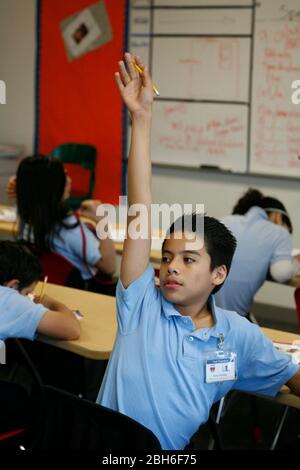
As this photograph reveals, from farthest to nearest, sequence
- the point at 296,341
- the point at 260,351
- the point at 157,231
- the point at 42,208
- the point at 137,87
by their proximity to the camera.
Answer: the point at 157,231 → the point at 42,208 → the point at 296,341 → the point at 260,351 → the point at 137,87

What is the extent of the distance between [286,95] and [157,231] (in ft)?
5.38

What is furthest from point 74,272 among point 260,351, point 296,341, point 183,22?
point 183,22

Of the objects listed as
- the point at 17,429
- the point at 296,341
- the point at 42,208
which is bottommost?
the point at 17,429

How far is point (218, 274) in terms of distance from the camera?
7.24 ft

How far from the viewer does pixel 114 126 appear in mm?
6410

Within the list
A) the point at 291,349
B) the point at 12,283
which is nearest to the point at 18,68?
the point at 12,283

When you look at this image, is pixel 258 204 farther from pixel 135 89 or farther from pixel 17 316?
pixel 135 89

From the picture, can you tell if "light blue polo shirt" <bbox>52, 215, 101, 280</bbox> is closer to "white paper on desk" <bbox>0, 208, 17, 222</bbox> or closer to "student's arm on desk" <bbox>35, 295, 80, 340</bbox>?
"student's arm on desk" <bbox>35, 295, 80, 340</bbox>

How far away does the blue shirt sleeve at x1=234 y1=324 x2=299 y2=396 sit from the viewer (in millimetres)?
2156

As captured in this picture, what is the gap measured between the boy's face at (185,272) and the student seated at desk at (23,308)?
64cm

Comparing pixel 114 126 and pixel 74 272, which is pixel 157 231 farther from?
pixel 114 126

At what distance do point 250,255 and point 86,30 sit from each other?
3.47 meters

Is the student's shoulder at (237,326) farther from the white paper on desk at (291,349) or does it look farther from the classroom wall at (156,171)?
the classroom wall at (156,171)

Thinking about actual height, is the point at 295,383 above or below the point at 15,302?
below
